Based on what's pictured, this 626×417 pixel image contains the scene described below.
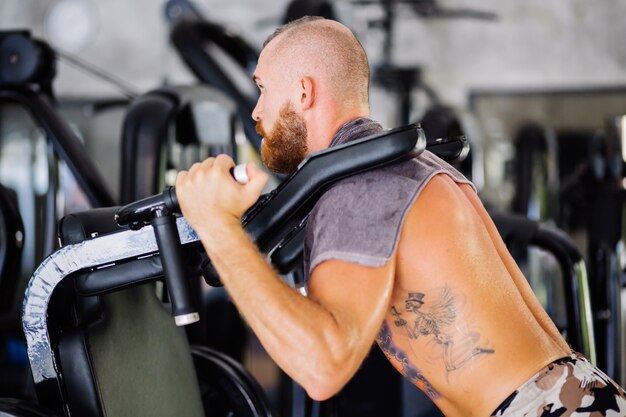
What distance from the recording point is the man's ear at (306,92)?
120cm

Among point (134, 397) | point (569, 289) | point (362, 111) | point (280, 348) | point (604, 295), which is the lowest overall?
point (604, 295)

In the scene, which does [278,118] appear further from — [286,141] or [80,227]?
[80,227]

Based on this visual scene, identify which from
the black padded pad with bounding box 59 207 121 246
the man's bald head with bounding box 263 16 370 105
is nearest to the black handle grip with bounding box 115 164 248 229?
the black padded pad with bounding box 59 207 121 246

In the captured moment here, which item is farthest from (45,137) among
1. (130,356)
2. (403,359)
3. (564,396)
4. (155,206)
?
(564,396)

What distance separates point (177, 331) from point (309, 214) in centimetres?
52

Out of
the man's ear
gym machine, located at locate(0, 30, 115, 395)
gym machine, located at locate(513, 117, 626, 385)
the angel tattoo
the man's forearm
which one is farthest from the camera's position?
gym machine, located at locate(513, 117, 626, 385)

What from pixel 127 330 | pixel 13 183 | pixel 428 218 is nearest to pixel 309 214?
pixel 428 218

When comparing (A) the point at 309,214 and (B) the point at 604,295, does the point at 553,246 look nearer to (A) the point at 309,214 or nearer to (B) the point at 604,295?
(B) the point at 604,295

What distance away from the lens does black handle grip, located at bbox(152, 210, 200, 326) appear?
1.03 m

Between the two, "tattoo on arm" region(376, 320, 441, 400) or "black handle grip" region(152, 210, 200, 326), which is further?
"tattoo on arm" region(376, 320, 441, 400)

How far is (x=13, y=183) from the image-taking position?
385cm

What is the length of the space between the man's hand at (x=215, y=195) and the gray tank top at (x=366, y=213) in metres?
0.11

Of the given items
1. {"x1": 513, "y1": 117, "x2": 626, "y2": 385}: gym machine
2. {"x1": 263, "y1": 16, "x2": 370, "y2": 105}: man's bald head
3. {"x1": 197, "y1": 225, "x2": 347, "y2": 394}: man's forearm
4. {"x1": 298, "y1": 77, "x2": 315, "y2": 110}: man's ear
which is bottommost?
{"x1": 513, "y1": 117, "x2": 626, "y2": 385}: gym machine

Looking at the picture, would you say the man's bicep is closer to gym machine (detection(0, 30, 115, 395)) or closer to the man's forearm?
the man's forearm
